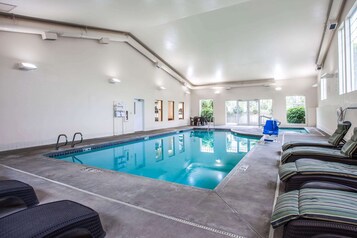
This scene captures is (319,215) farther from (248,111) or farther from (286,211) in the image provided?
(248,111)

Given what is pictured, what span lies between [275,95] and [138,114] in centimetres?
886

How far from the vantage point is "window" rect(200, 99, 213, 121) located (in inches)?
611

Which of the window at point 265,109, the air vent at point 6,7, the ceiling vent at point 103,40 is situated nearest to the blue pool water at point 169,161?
the air vent at point 6,7

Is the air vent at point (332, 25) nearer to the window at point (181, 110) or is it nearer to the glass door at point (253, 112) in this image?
the glass door at point (253, 112)

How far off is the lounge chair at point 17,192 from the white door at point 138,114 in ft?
25.5

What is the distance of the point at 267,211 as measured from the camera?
2.13 m

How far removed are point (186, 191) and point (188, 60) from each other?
8.96 meters

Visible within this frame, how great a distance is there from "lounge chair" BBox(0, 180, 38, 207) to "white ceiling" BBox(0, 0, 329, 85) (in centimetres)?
434

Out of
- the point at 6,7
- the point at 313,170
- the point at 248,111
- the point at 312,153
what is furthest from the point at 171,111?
the point at 313,170

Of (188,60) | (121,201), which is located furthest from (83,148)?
(188,60)

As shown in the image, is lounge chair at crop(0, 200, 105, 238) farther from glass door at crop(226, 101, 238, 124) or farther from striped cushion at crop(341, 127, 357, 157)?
glass door at crop(226, 101, 238, 124)

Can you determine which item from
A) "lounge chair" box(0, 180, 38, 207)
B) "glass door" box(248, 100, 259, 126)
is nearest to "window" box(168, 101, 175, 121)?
"glass door" box(248, 100, 259, 126)

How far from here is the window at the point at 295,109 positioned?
41.9ft

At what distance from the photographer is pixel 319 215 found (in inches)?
58.0
